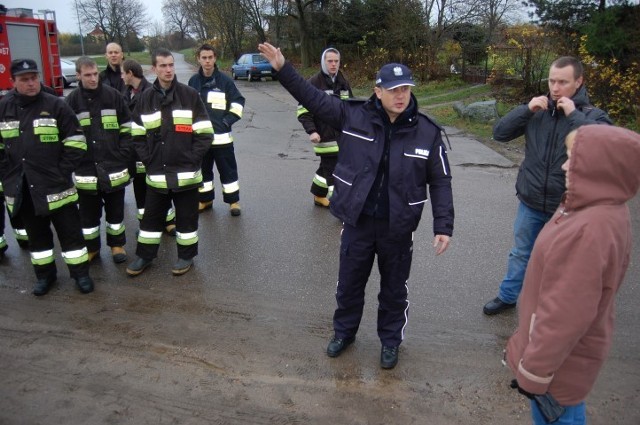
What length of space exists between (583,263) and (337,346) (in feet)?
6.76

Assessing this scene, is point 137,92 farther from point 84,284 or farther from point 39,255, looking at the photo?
point 84,284

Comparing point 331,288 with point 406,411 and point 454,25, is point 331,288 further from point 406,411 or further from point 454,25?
point 454,25

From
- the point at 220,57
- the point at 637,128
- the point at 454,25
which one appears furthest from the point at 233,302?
the point at 220,57

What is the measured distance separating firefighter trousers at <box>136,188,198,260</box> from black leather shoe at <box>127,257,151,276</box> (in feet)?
0.15

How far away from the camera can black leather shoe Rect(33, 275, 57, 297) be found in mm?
4520

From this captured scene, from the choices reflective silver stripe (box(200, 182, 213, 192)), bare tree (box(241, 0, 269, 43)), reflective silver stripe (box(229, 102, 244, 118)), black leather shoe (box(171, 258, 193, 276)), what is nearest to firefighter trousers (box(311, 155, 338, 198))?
reflective silver stripe (box(229, 102, 244, 118))

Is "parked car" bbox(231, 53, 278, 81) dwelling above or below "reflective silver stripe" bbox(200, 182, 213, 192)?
above

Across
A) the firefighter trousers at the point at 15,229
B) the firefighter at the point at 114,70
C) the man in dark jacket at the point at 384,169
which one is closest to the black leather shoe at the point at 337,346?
the man in dark jacket at the point at 384,169

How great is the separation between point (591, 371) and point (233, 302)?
9.73ft

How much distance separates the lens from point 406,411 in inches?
120

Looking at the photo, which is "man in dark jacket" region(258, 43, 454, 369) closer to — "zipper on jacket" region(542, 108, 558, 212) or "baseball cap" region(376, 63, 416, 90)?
"baseball cap" region(376, 63, 416, 90)

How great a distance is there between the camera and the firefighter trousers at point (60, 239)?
445cm

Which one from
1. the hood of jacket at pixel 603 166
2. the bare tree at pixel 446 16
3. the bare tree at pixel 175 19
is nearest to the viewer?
the hood of jacket at pixel 603 166

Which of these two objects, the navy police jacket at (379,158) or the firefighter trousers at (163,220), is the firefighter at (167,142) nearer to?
the firefighter trousers at (163,220)
